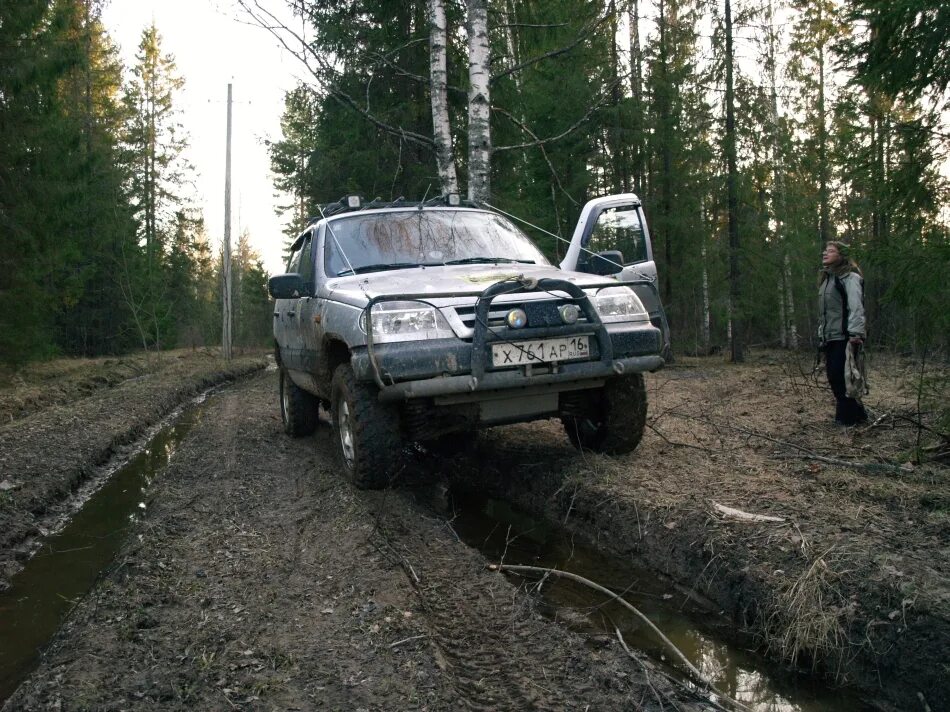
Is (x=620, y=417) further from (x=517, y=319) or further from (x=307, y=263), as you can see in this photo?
(x=307, y=263)

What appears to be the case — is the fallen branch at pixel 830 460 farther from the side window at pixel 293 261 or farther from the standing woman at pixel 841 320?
the side window at pixel 293 261

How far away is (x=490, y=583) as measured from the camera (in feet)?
12.0

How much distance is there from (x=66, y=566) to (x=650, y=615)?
11.3ft

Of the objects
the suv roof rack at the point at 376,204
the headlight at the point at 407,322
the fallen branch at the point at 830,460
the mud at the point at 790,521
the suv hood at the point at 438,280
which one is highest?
the suv roof rack at the point at 376,204

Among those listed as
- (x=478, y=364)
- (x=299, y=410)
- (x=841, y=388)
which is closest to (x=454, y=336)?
(x=478, y=364)

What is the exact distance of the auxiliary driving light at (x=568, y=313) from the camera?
4848 mm

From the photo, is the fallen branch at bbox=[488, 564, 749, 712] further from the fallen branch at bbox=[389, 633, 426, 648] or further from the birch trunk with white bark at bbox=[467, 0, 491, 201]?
the birch trunk with white bark at bbox=[467, 0, 491, 201]

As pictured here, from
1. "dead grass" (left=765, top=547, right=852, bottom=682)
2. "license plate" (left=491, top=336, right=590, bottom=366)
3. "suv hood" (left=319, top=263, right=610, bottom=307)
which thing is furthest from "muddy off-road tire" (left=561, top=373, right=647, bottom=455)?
"dead grass" (left=765, top=547, right=852, bottom=682)

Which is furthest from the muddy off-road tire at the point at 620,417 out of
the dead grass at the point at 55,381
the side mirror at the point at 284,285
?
the dead grass at the point at 55,381

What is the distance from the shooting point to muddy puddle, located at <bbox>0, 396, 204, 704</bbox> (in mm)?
3327

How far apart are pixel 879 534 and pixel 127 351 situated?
30523mm

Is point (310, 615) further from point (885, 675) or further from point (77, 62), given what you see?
point (77, 62)

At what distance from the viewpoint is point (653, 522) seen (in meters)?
4.26

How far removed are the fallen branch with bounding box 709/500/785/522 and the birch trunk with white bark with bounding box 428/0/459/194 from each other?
699 cm
